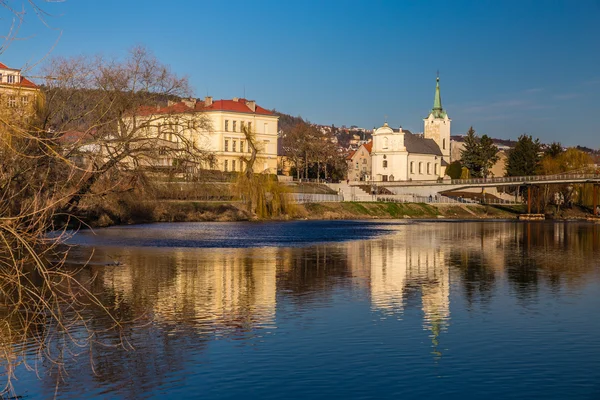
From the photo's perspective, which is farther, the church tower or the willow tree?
the church tower

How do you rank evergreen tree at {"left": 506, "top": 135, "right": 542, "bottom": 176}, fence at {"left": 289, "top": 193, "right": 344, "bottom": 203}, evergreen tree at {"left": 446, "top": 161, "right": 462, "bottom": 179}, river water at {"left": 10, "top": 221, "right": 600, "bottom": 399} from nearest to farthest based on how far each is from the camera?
river water at {"left": 10, "top": 221, "right": 600, "bottom": 399}, fence at {"left": 289, "top": 193, "right": 344, "bottom": 203}, evergreen tree at {"left": 506, "top": 135, "right": 542, "bottom": 176}, evergreen tree at {"left": 446, "top": 161, "right": 462, "bottom": 179}

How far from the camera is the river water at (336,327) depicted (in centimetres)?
1559

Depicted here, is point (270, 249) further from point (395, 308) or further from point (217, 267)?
point (395, 308)

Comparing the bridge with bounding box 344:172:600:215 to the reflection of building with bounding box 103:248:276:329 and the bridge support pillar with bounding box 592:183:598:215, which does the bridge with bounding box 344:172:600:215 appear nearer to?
the bridge support pillar with bounding box 592:183:598:215

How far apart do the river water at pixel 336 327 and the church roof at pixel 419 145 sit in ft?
350

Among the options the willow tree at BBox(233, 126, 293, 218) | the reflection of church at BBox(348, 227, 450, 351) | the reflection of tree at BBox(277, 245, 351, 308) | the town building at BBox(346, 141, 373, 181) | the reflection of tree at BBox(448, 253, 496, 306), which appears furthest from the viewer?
the town building at BBox(346, 141, 373, 181)

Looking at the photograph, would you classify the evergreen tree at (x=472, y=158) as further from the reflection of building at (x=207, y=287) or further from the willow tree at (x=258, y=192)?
the reflection of building at (x=207, y=287)

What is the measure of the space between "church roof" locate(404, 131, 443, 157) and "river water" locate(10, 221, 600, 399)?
106643mm

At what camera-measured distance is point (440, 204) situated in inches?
4390

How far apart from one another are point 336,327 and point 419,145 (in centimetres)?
13101

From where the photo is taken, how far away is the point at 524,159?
129 m

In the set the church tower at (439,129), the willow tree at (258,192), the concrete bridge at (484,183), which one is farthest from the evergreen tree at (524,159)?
the willow tree at (258,192)

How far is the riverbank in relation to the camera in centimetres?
6081

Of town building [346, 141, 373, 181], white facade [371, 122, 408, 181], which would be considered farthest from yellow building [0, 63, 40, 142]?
town building [346, 141, 373, 181]
